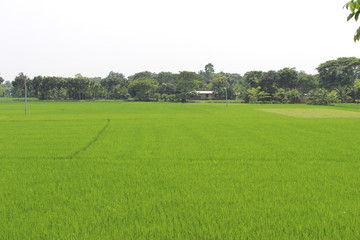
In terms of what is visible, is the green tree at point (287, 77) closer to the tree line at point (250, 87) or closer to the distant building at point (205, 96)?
the tree line at point (250, 87)

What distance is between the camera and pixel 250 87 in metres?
85.9

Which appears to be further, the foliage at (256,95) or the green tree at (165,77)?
the green tree at (165,77)

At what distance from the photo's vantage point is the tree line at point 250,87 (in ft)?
234

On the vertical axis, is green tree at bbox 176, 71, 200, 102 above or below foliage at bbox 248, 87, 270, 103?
above

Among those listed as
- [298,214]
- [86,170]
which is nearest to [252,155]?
[298,214]

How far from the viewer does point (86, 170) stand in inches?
334

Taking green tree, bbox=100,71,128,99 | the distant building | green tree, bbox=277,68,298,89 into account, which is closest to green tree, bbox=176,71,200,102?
the distant building

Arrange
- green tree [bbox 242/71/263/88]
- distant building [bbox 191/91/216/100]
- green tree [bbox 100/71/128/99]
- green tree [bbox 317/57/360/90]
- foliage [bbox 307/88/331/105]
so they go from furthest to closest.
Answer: green tree [bbox 100/71/128/99], distant building [bbox 191/91/216/100], green tree [bbox 242/71/263/88], green tree [bbox 317/57/360/90], foliage [bbox 307/88/331/105]

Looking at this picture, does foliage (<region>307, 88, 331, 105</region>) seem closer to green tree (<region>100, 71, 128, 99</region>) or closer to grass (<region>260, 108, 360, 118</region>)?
grass (<region>260, 108, 360, 118</region>)

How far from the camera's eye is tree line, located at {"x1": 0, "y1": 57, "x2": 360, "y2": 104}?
2803 inches

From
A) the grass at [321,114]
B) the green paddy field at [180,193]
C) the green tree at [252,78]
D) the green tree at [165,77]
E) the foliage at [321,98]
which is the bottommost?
the green paddy field at [180,193]

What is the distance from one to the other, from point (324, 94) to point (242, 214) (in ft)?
226

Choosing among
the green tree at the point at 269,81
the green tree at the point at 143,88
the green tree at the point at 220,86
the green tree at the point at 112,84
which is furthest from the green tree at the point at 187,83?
the green tree at the point at 112,84

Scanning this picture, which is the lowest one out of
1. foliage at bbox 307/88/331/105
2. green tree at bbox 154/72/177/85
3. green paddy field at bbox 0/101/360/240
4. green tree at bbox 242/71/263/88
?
green paddy field at bbox 0/101/360/240
